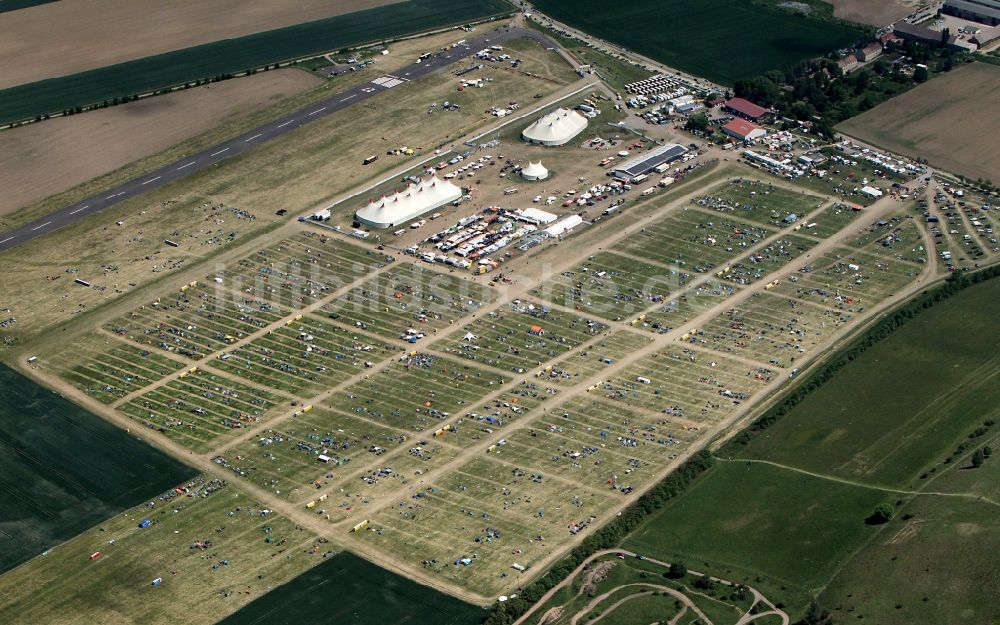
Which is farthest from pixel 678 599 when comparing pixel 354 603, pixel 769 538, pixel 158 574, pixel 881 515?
pixel 158 574

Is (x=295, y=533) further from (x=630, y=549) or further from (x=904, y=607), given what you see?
(x=904, y=607)

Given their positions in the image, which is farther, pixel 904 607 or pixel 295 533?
pixel 295 533

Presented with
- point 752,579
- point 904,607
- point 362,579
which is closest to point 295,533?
point 362,579

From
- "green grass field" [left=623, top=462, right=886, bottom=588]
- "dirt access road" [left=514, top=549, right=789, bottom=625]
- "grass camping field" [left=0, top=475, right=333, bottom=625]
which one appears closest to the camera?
"dirt access road" [left=514, top=549, right=789, bottom=625]

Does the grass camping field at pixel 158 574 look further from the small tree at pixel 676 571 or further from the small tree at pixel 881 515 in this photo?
the small tree at pixel 881 515

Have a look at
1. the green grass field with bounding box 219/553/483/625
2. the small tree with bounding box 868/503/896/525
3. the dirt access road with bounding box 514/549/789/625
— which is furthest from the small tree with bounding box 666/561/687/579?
the small tree with bounding box 868/503/896/525

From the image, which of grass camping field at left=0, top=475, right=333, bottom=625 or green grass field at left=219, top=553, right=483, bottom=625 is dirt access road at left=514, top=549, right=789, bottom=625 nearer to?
green grass field at left=219, top=553, right=483, bottom=625
